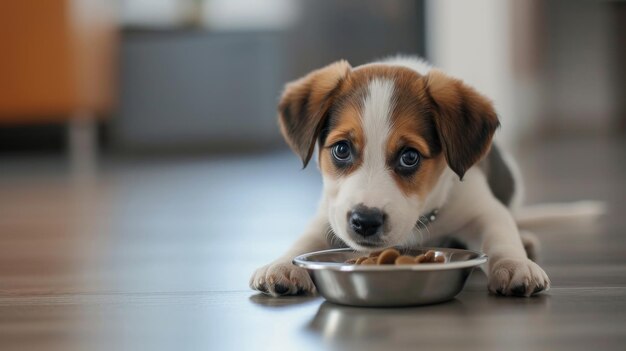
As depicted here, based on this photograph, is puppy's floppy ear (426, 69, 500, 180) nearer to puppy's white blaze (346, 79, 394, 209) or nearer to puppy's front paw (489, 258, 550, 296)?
puppy's white blaze (346, 79, 394, 209)

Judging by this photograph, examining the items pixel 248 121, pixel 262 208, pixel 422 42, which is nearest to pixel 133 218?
pixel 262 208

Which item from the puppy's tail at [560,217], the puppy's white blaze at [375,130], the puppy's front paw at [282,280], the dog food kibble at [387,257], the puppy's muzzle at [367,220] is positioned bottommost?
the puppy's tail at [560,217]

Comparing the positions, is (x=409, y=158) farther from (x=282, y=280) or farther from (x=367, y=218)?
(x=282, y=280)

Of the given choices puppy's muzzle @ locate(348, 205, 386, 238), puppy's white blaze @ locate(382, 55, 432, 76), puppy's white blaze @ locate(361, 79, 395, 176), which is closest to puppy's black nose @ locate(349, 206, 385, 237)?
puppy's muzzle @ locate(348, 205, 386, 238)

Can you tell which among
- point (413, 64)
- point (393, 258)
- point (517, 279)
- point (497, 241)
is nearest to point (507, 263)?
point (517, 279)

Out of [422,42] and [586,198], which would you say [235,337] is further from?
[422,42]

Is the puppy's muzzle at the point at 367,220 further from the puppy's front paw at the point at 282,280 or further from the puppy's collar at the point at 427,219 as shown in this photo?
the puppy's collar at the point at 427,219

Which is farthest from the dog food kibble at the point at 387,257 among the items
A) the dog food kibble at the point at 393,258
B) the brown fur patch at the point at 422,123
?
the brown fur patch at the point at 422,123

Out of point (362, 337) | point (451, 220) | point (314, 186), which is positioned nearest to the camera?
point (362, 337)
